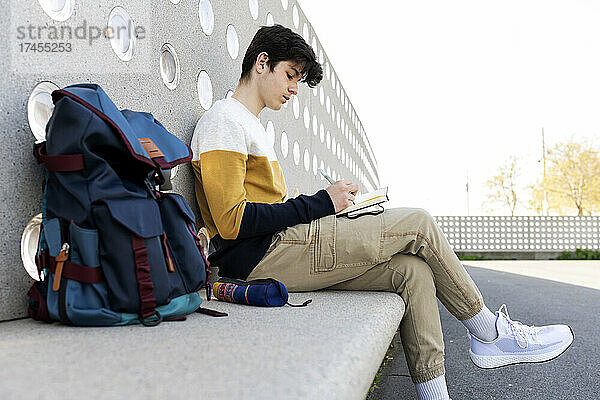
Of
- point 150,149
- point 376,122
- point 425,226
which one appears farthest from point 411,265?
point 376,122

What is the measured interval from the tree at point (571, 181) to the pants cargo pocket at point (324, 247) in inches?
566

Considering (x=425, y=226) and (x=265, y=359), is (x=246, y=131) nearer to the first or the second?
(x=425, y=226)

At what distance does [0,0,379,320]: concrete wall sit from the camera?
991 mm

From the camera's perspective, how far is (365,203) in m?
1.50

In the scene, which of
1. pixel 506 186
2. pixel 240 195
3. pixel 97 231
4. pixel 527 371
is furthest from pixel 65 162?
pixel 506 186

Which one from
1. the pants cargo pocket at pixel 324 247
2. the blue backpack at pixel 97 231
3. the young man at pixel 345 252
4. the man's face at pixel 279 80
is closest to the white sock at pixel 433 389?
the young man at pixel 345 252

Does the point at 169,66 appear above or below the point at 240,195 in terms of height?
above

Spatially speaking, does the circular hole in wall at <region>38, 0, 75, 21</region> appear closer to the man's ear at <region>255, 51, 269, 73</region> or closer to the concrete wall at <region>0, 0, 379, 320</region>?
the concrete wall at <region>0, 0, 379, 320</region>

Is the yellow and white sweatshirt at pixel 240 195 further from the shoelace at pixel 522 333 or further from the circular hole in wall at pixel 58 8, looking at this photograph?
the shoelace at pixel 522 333

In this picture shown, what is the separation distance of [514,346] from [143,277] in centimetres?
105

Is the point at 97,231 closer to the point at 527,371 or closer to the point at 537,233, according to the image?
the point at 527,371

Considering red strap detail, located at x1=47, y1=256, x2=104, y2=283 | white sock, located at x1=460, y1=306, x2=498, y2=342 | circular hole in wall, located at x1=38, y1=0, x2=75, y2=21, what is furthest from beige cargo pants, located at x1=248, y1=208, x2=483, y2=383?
circular hole in wall, located at x1=38, y1=0, x2=75, y2=21

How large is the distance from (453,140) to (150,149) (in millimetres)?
17704

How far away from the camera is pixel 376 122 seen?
9.30m
